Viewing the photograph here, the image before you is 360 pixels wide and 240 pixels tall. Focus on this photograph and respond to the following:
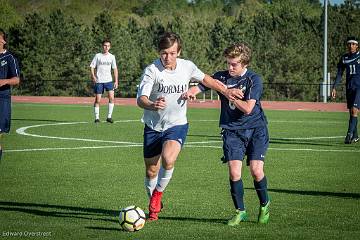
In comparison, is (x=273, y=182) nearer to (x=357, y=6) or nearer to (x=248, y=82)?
(x=248, y=82)

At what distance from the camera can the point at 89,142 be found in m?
19.8

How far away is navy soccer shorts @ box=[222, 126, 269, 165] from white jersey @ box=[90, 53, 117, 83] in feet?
58.0

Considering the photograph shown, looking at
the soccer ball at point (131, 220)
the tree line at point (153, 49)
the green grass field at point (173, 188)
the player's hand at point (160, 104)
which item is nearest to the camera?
the soccer ball at point (131, 220)

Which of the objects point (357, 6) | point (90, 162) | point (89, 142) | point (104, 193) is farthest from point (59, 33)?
point (104, 193)

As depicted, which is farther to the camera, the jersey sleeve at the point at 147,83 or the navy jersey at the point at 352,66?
the navy jersey at the point at 352,66

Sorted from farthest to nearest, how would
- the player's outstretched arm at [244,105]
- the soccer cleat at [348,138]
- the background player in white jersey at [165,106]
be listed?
the soccer cleat at [348,138] → the background player in white jersey at [165,106] → the player's outstretched arm at [244,105]

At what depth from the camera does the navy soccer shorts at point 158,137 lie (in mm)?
9805

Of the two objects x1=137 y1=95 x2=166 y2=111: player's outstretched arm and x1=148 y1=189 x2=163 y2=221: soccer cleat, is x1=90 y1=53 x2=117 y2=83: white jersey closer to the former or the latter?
x1=148 y1=189 x2=163 y2=221: soccer cleat

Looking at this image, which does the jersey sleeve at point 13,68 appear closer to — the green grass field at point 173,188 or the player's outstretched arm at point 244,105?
the green grass field at point 173,188

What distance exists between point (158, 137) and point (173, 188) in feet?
8.56

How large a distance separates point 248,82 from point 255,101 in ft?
0.76

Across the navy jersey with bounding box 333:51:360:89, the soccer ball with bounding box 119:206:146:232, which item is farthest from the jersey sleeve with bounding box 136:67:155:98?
the navy jersey with bounding box 333:51:360:89

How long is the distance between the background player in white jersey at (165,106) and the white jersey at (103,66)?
1728 cm

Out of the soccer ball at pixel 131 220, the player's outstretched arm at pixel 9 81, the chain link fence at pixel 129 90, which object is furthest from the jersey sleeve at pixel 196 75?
the chain link fence at pixel 129 90
